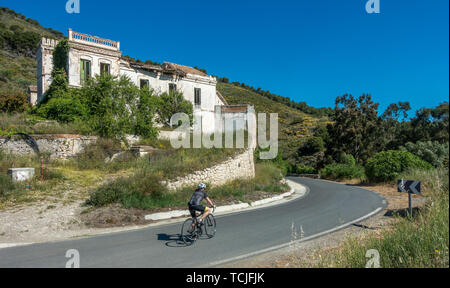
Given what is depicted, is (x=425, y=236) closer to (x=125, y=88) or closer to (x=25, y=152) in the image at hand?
(x=25, y=152)

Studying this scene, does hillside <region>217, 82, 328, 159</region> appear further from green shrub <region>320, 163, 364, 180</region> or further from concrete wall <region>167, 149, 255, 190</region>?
concrete wall <region>167, 149, 255, 190</region>

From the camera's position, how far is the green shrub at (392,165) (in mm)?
23438

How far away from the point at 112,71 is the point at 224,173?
14960mm

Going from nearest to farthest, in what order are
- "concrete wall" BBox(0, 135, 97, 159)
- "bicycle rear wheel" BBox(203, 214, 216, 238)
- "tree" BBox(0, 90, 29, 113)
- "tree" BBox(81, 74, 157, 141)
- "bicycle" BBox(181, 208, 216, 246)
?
1. "bicycle" BBox(181, 208, 216, 246)
2. "bicycle rear wheel" BBox(203, 214, 216, 238)
3. "concrete wall" BBox(0, 135, 97, 159)
4. "tree" BBox(81, 74, 157, 141)
5. "tree" BBox(0, 90, 29, 113)

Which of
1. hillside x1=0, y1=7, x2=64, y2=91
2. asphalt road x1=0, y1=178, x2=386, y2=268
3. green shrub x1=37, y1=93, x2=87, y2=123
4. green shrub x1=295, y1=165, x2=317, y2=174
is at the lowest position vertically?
green shrub x1=295, y1=165, x2=317, y2=174

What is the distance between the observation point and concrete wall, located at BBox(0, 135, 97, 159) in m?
16.6

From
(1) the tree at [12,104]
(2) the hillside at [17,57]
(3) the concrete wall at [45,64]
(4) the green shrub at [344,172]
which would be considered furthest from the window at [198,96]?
(2) the hillside at [17,57]

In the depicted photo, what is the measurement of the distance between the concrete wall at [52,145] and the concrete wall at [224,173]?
7.66 metres

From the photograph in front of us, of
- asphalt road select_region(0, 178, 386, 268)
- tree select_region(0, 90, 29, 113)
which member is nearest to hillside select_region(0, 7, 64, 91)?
tree select_region(0, 90, 29, 113)

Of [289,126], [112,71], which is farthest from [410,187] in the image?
[289,126]

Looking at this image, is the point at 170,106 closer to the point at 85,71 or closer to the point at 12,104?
the point at 85,71

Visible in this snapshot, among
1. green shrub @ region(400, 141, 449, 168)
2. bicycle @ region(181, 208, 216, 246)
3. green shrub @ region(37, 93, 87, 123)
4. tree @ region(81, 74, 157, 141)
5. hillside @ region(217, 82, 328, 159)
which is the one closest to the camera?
bicycle @ region(181, 208, 216, 246)
